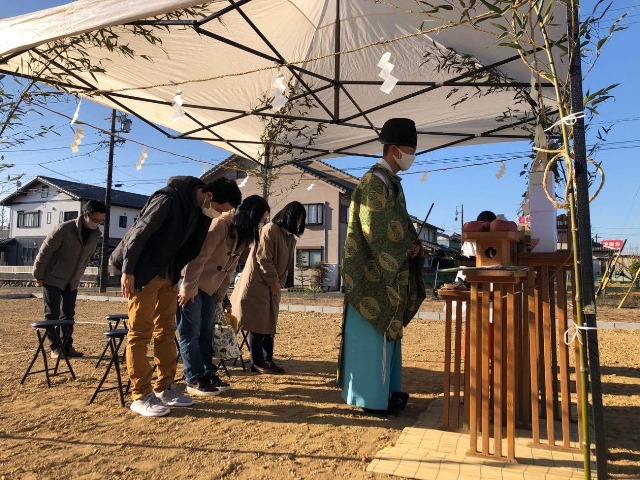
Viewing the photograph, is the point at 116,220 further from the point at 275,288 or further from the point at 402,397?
the point at 402,397

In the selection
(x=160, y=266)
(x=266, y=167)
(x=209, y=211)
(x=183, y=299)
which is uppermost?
(x=266, y=167)

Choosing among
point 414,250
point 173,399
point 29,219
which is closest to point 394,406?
point 414,250

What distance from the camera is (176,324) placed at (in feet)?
10.9

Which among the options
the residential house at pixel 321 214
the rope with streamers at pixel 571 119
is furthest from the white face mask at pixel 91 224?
the residential house at pixel 321 214

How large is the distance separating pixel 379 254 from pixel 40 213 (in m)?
36.1

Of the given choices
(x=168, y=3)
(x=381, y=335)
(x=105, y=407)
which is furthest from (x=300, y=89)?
(x=105, y=407)

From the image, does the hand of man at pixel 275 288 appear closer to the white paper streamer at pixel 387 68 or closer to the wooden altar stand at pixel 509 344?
the wooden altar stand at pixel 509 344

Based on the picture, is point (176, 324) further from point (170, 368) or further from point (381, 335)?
point (381, 335)

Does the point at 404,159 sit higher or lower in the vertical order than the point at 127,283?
higher

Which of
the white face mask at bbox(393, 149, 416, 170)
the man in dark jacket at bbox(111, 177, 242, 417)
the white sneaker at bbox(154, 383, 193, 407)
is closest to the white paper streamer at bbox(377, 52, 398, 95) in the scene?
the white face mask at bbox(393, 149, 416, 170)

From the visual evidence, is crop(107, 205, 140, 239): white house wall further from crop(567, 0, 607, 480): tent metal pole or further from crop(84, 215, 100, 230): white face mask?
crop(567, 0, 607, 480): tent metal pole

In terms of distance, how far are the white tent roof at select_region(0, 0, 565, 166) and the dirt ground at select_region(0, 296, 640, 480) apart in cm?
218

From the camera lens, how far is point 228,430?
268 cm

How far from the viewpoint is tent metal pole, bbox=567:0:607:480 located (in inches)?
63.8
